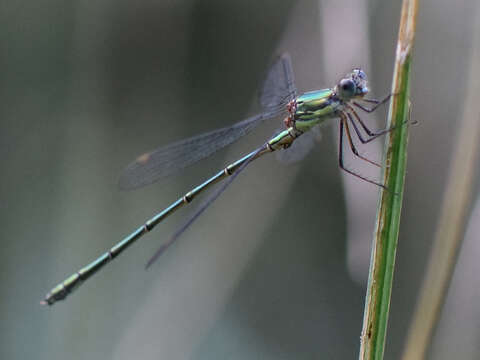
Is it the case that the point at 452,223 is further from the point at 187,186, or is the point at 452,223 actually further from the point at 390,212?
the point at 187,186

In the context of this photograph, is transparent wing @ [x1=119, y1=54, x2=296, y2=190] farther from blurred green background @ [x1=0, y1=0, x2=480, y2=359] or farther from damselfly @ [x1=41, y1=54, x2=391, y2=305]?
blurred green background @ [x1=0, y1=0, x2=480, y2=359]

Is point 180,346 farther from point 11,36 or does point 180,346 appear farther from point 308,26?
point 11,36

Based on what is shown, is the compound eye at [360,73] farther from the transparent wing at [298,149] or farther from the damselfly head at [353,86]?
the transparent wing at [298,149]

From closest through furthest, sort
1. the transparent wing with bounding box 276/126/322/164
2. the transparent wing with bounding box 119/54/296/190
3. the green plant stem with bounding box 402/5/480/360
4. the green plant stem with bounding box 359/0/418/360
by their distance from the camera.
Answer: the green plant stem with bounding box 359/0/418/360
the green plant stem with bounding box 402/5/480/360
the transparent wing with bounding box 276/126/322/164
the transparent wing with bounding box 119/54/296/190

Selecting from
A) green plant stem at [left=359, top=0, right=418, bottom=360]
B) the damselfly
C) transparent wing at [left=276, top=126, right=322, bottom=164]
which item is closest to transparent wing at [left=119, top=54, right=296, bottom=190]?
the damselfly

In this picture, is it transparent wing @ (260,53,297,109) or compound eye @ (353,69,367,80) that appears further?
transparent wing @ (260,53,297,109)

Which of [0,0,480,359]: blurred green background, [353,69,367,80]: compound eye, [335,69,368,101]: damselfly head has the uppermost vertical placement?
[353,69,367,80]: compound eye

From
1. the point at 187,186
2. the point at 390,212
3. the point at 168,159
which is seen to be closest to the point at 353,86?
the point at 390,212
